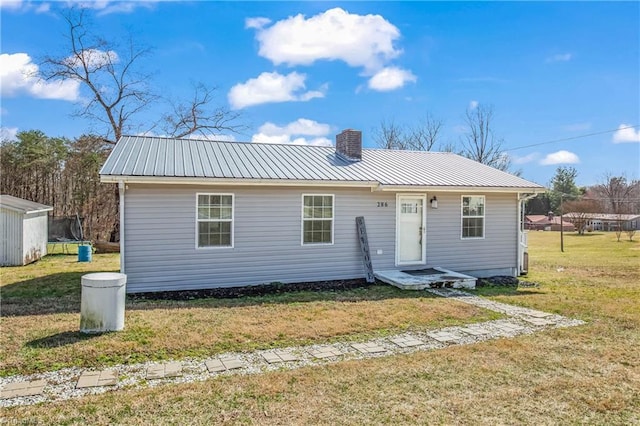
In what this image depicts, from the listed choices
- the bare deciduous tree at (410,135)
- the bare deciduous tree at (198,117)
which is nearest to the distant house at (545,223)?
the bare deciduous tree at (410,135)

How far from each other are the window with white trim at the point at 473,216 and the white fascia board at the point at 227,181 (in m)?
3.02

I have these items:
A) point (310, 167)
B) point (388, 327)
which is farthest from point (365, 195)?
point (388, 327)

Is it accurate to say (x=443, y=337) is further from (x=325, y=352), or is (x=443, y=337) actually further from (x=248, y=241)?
(x=248, y=241)

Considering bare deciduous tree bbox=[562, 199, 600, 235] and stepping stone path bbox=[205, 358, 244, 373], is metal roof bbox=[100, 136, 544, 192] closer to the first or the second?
stepping stone path bbox=[205, 358, 244, 373]

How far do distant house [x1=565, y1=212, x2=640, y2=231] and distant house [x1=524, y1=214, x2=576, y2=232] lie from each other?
2794mm

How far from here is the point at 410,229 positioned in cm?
1067

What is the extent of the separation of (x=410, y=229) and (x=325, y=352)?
247 inches

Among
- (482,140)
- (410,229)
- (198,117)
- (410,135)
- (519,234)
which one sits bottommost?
(519,234)

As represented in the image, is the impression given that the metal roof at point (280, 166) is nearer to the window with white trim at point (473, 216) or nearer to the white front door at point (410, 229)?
the window with white trim at point (473, 216)

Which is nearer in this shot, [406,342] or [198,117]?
[406,342]

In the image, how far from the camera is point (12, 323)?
593 cm

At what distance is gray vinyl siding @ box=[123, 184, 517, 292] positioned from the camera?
→ 8.36 metres

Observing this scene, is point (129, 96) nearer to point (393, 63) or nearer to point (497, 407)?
point (393, 63)

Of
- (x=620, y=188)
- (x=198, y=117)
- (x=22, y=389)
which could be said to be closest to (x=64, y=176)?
(x=198, y=117)
